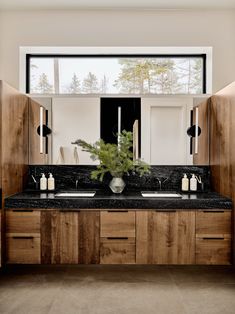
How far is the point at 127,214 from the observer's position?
2941 mm

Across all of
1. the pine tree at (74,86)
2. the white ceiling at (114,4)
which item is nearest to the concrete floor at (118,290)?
the pine tree at (74,86)

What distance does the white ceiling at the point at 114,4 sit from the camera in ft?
11.3

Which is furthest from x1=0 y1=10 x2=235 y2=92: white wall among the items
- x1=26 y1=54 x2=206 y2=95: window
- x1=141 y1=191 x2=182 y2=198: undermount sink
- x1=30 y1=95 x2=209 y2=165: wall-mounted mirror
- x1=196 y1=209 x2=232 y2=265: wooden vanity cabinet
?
x1=196 y1=209 x2=232 y2=265: wooden vanity cabinet

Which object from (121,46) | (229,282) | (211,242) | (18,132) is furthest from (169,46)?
(229,282)

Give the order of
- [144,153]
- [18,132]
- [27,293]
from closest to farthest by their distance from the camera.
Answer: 1. [27,293]
2. [18,132]
3. [144,153]

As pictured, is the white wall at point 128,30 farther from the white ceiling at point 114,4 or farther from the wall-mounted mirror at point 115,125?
the wall-mounted mirror at point 115,125

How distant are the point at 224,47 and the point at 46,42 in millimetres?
2087

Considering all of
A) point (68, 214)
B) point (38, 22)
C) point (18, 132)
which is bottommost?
point (68, 214)

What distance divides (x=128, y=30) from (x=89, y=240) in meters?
2.41

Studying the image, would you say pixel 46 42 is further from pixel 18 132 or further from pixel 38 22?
pixel 18 132

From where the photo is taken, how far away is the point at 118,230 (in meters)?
2.94

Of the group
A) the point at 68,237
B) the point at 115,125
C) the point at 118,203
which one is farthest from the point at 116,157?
the point at 68,237

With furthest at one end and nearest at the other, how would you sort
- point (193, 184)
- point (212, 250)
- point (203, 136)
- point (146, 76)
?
point (146, 76) → point (203, 136) → point (193, 184) → point (212, 250)

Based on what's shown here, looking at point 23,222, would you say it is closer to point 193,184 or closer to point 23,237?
point 23,237
